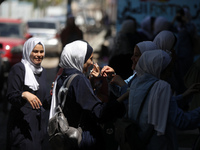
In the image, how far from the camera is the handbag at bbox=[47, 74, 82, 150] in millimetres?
3635

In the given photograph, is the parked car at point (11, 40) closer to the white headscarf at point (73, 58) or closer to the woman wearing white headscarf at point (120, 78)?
the woman wearing white headscarf at point (120, 78)

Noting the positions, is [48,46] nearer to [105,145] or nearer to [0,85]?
[0,85]

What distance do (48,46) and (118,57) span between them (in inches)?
608

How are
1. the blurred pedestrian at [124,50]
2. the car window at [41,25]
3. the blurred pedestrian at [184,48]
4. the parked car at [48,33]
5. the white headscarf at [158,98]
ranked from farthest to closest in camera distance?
the car window at [41,25], the parked car at [48,33], the blurred pedestrian at [184,48], the blurred pedestrian at [124,50], the white headscarf at [158,98]

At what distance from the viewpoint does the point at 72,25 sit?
35.7 ft

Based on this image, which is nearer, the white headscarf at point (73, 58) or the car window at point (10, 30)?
the white headscarf at point (73, 58)

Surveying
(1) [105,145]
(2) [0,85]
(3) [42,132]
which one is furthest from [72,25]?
(1) [105,145]

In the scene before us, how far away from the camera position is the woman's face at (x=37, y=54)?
502 centimetres

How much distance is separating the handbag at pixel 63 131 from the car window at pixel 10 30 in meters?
12.7

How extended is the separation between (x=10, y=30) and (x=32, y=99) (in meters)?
12.2

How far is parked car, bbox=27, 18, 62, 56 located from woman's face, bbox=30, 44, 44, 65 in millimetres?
15919

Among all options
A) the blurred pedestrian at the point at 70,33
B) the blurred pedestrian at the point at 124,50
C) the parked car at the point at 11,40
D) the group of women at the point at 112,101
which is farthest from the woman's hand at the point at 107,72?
the parked car at the point at 11,40

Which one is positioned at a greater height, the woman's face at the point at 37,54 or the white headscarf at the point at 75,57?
the white headscarf at the point at 75,57

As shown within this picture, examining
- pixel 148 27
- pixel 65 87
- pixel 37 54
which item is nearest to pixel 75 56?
pixel 65 87
